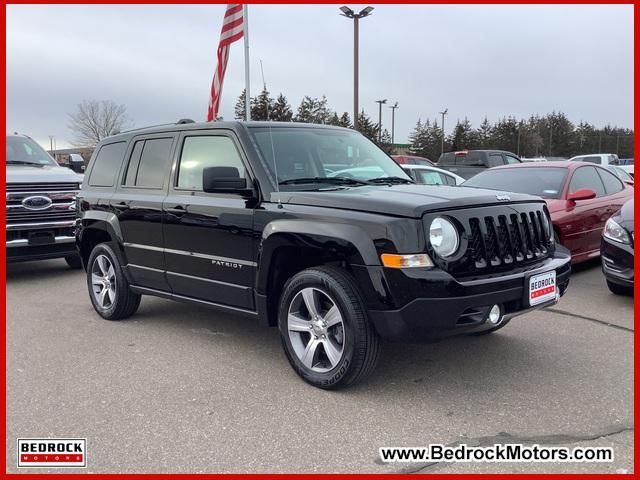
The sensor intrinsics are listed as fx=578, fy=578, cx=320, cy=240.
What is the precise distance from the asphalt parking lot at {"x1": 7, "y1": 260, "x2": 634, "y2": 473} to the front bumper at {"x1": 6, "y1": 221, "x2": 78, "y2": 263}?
2594 mm

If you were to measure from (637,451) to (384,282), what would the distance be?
160 cm

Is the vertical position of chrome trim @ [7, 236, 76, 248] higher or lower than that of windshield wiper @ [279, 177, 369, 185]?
lower

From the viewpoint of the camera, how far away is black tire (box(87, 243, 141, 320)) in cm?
568

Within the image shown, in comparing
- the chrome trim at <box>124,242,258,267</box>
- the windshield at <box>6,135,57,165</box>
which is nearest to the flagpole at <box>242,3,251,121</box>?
the windshield at <box>6,135,57,165</box>

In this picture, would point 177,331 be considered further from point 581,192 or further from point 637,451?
point 581,192

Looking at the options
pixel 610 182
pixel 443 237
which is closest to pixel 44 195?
pixel 443 237

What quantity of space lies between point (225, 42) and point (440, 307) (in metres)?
10.5

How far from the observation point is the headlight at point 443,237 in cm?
354

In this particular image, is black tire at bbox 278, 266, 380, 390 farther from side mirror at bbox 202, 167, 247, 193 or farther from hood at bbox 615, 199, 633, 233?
hood at bbox 615, 199, 633, 233

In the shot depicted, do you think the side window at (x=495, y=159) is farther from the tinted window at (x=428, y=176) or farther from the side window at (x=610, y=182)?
the side window at (x=610, y=182)

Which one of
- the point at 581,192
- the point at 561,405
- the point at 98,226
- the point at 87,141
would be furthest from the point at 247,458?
the point at 87,141

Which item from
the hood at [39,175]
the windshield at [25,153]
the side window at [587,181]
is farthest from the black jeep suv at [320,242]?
the windshield at [25,153]

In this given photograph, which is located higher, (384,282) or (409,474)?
(384,282)

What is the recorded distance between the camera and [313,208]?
12.9ft
